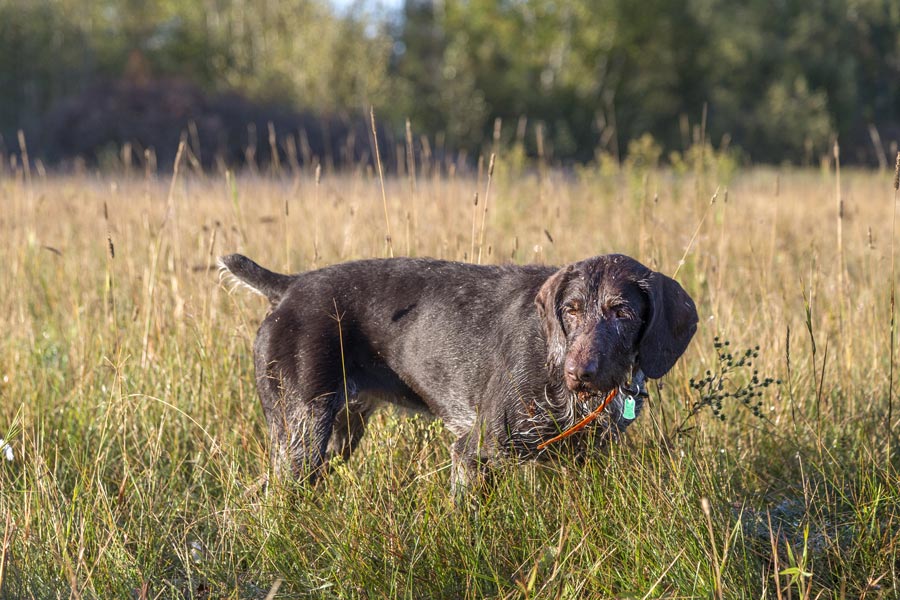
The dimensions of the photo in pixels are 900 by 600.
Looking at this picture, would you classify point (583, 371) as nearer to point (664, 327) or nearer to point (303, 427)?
point (664, 327)

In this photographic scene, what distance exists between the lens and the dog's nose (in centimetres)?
261

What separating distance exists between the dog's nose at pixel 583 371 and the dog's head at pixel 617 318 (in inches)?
2.4

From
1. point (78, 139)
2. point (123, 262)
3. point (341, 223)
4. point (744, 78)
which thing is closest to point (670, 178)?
point (341, 223)

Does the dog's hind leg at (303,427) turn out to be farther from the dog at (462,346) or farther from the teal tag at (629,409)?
the teal tag at (629,409)

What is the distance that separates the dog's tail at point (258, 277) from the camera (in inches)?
138

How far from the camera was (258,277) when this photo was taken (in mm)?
3502

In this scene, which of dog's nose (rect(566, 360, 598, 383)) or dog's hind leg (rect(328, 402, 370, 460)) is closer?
dog's nose (rect(566, 360, 598, 383))

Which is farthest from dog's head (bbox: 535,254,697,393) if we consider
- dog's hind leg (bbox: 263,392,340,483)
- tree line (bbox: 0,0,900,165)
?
tree line (bbox: 0,0,900,165)

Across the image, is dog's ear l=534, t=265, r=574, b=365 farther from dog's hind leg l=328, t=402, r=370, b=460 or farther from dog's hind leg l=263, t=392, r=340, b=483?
dog's hind leg l=328, t=402, r=370, b=460

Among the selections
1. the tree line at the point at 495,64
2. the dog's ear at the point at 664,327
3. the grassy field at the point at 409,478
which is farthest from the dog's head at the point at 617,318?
the tree line at the point at 495,64

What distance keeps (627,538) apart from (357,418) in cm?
146

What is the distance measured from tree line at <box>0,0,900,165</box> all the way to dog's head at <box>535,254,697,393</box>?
23038 millimetres

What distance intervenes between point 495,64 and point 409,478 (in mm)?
30193

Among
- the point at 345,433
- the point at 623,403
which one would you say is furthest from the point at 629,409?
the point at 345,433
